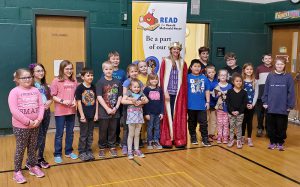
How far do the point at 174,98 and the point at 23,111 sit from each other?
1963 mm

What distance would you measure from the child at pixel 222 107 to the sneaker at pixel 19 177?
8.79 ft

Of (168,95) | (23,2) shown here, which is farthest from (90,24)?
(168,95)

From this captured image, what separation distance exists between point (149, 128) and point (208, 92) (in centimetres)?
95

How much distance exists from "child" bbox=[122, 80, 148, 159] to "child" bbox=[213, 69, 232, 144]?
1.22m

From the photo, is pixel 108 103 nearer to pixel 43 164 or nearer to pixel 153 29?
pixel 43 164

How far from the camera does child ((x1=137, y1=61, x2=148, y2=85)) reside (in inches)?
167

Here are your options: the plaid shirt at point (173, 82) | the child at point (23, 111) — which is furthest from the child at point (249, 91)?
the child at point (23, 111)

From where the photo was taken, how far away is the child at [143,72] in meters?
4.24

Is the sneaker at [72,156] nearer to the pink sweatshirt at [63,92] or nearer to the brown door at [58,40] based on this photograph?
the pink sweatshirt at [63,92]

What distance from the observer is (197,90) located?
4402 millimetres

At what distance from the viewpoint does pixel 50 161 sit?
151 inches

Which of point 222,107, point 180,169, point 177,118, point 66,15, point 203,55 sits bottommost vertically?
point 180,169

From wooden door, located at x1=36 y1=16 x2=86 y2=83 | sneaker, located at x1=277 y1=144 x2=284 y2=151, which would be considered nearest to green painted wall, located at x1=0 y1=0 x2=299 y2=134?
wooden door, located at x1=36 y1=16 x2=86 y2=83

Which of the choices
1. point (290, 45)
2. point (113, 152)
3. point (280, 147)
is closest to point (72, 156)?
point (113, 152)
